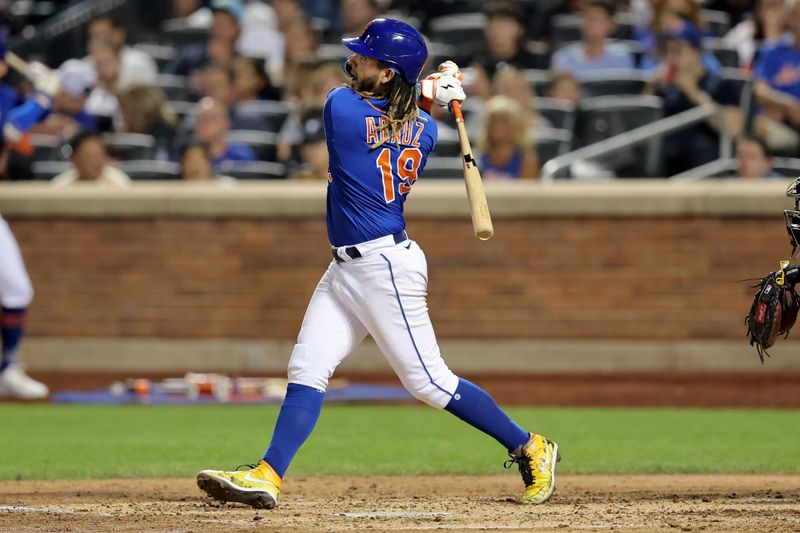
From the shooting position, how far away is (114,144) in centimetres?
1412

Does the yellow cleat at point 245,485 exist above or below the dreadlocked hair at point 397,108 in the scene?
below

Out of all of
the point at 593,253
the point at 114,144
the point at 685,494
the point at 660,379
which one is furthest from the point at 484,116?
the point at 685,494

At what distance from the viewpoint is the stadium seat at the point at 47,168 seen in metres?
14.4

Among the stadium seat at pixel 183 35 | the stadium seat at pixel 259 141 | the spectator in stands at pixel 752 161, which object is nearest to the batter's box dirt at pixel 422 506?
the spectator in stands at pixel 752 161

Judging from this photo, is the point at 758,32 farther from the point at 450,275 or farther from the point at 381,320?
the point at 381,320

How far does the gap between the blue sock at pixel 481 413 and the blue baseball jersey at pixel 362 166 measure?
2.46ft

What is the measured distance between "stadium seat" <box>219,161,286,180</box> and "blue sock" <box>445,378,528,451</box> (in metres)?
7.63

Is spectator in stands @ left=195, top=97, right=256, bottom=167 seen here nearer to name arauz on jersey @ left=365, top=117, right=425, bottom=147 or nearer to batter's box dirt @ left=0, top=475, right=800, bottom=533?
→ batter's box dirt @ left=0, top=475, right=800, bottom=533

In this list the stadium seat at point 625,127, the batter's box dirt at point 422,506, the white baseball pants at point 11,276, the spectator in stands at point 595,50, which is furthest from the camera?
the spectator in stands at point 595,50

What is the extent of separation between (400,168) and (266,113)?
8160 mm

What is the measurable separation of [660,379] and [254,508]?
22.3 feet

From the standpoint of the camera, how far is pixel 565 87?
13359mm

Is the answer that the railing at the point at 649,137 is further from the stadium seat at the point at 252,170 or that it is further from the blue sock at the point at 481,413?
the blue sock at the point at 481,413

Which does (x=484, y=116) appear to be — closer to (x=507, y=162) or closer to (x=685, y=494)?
(x=507, y=162)
